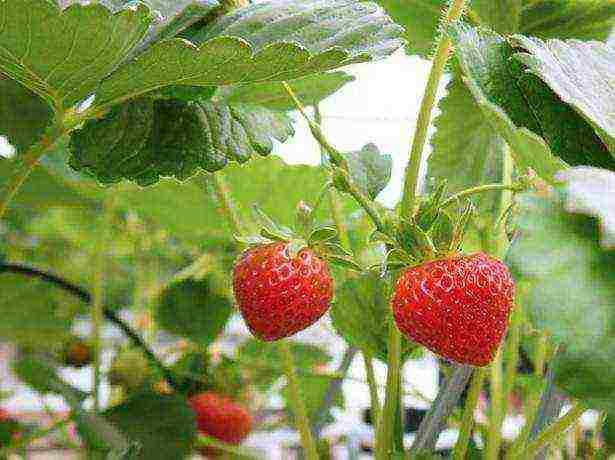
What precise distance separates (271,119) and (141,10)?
0.24 m

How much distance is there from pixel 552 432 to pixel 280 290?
0.17 meters

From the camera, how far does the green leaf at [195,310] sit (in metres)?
1.09

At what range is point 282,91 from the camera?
0.62 metres

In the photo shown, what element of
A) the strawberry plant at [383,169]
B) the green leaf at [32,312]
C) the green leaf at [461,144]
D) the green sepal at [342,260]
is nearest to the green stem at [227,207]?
the strawberry plant at [383,169]

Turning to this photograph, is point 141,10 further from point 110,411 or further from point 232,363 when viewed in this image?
point 232,363

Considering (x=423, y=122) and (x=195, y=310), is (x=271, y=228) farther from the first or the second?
(x=195, y=310)

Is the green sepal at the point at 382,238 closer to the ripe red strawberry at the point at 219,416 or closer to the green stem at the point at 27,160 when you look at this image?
the green stem at the point at 27,160

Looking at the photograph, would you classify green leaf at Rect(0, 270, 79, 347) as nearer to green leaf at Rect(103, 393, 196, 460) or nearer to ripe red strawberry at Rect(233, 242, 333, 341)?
green leaf at Rect(103, 393, 196, 460)

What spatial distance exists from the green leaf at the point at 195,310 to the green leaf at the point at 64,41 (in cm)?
65

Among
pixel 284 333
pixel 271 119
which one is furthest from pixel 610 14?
pixel 284 333

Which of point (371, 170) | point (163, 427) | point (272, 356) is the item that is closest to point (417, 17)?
point (371, 170)

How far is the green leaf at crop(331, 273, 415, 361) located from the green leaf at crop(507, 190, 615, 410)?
28 cm

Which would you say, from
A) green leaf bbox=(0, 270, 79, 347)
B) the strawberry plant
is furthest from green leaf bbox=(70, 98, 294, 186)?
green leaf bbox=(0, 270, 79, 347)

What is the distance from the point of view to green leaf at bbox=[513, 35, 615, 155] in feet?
1.20
